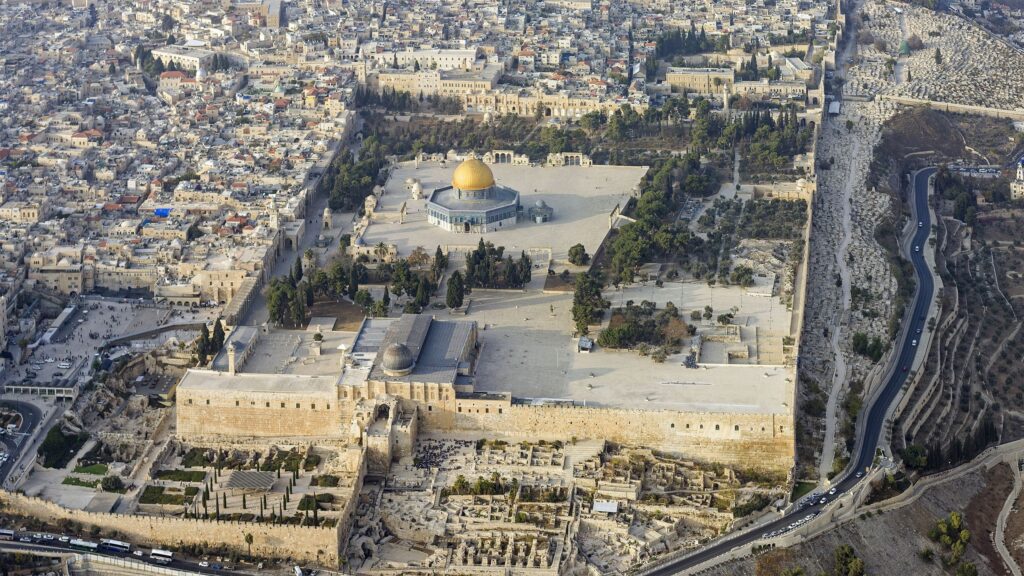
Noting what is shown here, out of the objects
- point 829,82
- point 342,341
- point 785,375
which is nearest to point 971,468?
point 785,375

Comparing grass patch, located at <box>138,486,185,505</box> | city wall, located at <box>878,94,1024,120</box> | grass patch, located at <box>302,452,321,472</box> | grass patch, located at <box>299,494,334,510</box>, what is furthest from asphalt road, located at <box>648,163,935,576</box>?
city wall, located at <box>878,94,1024,120</box>

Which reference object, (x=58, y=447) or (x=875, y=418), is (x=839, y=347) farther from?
(x=58, y=447)

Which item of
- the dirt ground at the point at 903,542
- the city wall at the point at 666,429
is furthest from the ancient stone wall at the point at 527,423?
the dirt ground at the point at 903,542

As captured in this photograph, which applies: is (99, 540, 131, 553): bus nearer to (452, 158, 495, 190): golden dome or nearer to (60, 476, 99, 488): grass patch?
(60, 476, 99, 488): grass patch

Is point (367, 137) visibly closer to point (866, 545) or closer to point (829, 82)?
point (829, 82)

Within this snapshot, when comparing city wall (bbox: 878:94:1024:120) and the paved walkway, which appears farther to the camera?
city wall (bbox: 878:94:1024:120)

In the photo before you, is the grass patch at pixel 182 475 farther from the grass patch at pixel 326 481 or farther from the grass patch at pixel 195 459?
the grass patch at pixel 326 481

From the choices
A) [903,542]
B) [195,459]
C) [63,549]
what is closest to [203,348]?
[195,459]
